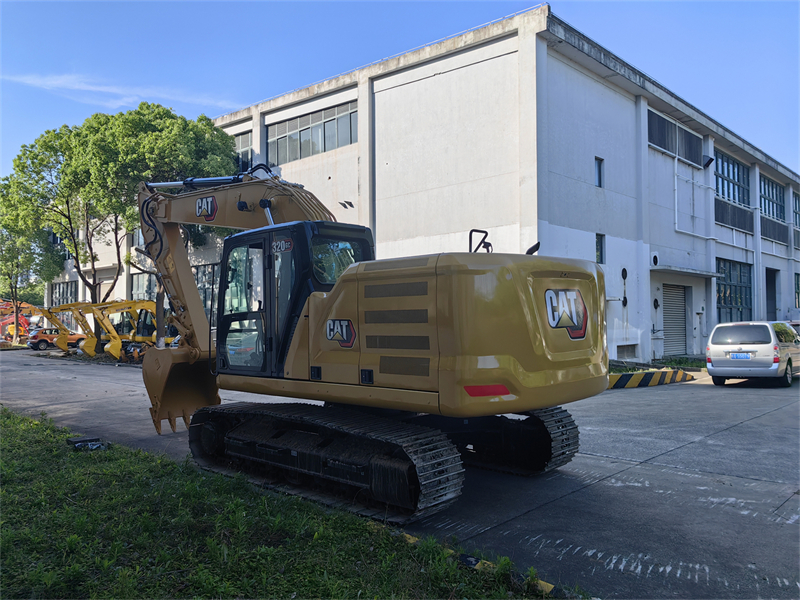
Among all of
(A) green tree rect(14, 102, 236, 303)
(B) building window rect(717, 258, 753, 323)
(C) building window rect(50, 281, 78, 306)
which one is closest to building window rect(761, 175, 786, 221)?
(B) building window rect(717, 258, 753, 323)

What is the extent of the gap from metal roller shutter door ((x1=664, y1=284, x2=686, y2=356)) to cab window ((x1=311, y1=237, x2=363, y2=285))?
75.4 feet

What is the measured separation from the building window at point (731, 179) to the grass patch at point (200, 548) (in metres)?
32.3

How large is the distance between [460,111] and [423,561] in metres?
18.9

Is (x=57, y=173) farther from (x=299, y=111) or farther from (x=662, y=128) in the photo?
(x=662, y=128)

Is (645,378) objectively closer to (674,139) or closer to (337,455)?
(337,455)

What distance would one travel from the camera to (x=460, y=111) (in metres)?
21.0

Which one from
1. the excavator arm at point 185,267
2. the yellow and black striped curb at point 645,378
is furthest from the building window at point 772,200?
the excavator arm at point 185,267

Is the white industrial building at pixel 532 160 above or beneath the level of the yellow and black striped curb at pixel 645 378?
above

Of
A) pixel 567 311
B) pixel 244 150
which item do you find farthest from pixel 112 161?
pixel 567 311

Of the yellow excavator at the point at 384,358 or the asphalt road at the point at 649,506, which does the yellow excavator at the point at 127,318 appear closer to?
the asphalt road at the point at 649,506

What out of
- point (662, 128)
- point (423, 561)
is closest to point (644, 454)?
point (423, 561)

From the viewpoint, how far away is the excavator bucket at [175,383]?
8203 mm

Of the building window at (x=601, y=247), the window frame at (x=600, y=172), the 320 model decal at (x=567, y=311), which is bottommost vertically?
the 320 model decal at (x=567, y=311)

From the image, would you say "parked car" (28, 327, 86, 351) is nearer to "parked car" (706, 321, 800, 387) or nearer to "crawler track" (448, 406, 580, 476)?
"parked car" (706, 321, 800, 387)
